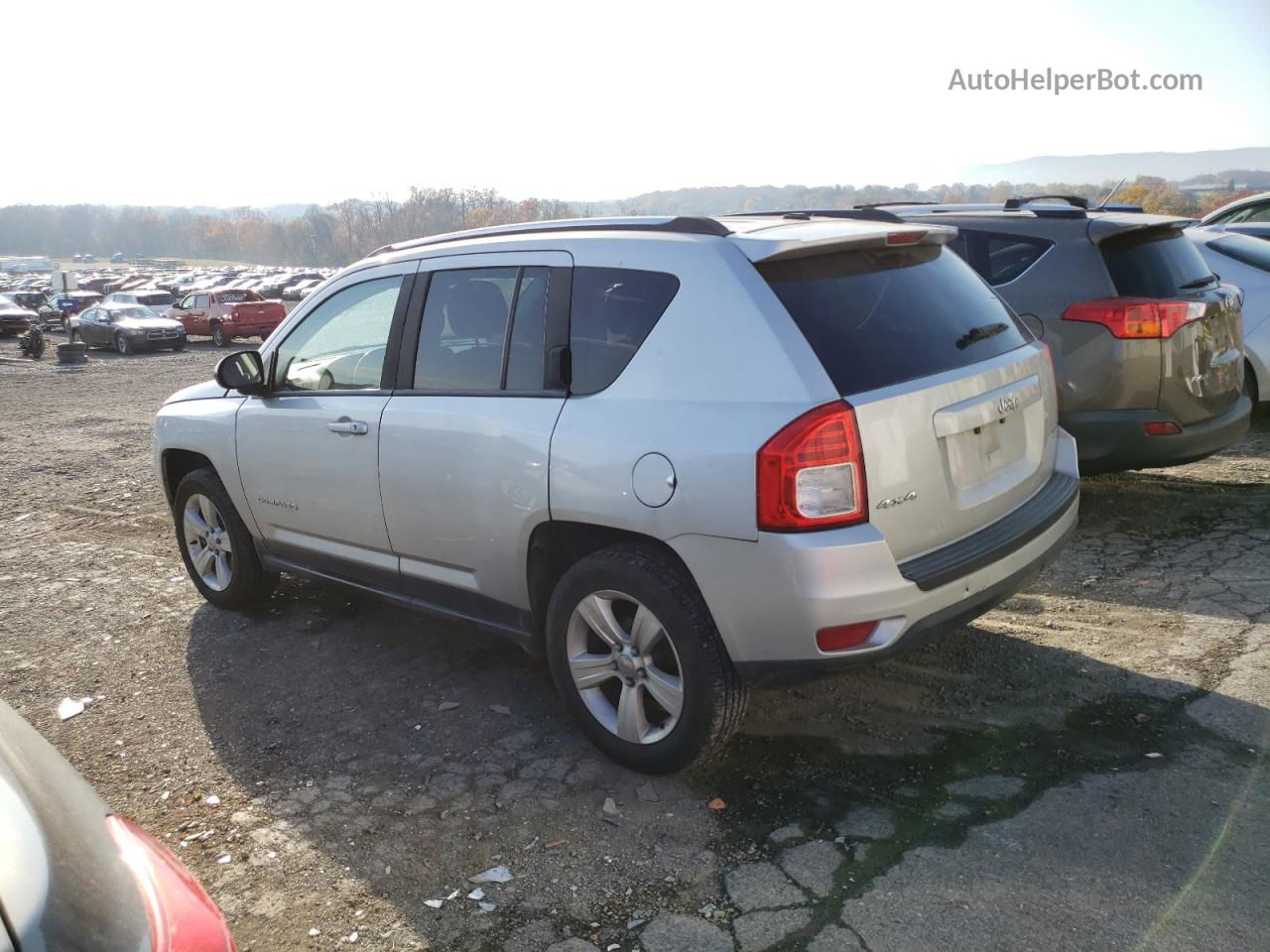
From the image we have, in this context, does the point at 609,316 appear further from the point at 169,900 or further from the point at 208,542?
the point at 208,542

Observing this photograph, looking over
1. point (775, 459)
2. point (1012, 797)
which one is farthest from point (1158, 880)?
point (775, 459)

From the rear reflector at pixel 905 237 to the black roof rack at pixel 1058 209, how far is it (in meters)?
2.63

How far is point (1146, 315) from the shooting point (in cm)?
552

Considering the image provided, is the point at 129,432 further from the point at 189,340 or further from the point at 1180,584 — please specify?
the point at 189,340

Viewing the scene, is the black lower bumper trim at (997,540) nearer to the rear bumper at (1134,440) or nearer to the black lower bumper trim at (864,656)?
the black lower bumper trim at (864,656)

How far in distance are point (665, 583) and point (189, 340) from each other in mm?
34128

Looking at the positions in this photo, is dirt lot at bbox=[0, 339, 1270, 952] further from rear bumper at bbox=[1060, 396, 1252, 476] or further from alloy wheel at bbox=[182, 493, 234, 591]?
rear bumper at bbox=[1060, 396, 1252, 476]

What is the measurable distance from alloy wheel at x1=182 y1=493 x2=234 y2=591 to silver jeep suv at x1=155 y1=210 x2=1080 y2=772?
1145mm

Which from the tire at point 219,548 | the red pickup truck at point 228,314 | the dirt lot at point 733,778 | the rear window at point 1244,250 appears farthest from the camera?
the red pickup truck at point 228,314

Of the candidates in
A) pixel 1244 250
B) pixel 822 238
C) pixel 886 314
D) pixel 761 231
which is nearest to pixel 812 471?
pixel 886 314

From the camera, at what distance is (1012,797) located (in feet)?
10.9

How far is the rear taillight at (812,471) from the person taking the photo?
3062mm

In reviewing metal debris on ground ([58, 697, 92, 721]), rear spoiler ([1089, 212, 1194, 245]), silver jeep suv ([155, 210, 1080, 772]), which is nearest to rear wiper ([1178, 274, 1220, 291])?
rear spoiler ([1089, 212, 1194, 245])

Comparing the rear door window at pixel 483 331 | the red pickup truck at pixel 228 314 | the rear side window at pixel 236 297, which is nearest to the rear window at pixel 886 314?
the rear door window at pixel 483 331
